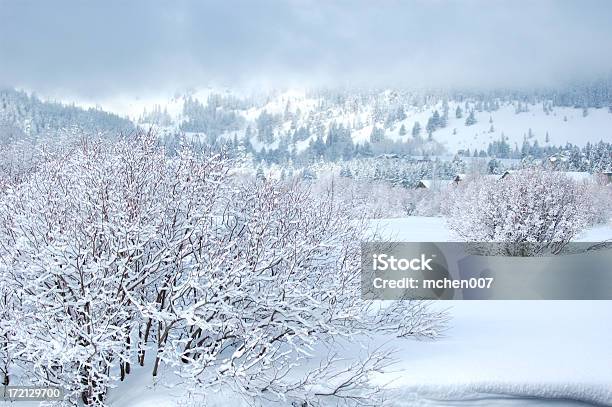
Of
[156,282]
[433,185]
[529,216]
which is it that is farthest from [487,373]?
[433,185]

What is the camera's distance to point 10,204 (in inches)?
395

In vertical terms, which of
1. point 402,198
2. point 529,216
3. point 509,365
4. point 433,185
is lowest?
point 509,365

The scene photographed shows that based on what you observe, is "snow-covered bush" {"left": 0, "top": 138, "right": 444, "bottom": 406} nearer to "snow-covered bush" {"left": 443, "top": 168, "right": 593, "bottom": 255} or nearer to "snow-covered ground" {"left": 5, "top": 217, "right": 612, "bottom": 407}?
"snow-covered ground" {"left": 5, "top": 217, "right": 612, "bottom": 407}

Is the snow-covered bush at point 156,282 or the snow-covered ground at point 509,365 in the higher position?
the snow-covered bush at point 156,282

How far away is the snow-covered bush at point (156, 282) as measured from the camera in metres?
9.04

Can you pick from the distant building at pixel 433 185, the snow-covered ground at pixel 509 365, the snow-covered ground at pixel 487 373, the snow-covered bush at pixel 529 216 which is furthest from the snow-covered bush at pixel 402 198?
the snow-covered ground at pixel 487 373

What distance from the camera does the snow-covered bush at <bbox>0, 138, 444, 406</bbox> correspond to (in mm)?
9039

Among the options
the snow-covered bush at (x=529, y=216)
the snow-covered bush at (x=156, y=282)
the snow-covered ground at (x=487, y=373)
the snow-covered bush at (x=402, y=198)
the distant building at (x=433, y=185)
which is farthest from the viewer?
the distant building at (x=433, y=185)

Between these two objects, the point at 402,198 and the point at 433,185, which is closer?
the point at 402,198

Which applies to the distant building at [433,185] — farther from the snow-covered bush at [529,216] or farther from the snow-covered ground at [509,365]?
the snow-covered ground at [509,365]

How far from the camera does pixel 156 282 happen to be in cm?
1065

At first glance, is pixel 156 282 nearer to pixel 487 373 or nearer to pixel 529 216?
pixel 487 373

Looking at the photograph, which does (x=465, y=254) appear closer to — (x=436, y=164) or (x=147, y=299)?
(x=147, y=299)

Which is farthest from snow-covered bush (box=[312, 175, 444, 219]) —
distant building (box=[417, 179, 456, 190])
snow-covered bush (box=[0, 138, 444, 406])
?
snow-covered bush (box=[0, 138, 444, 406])
